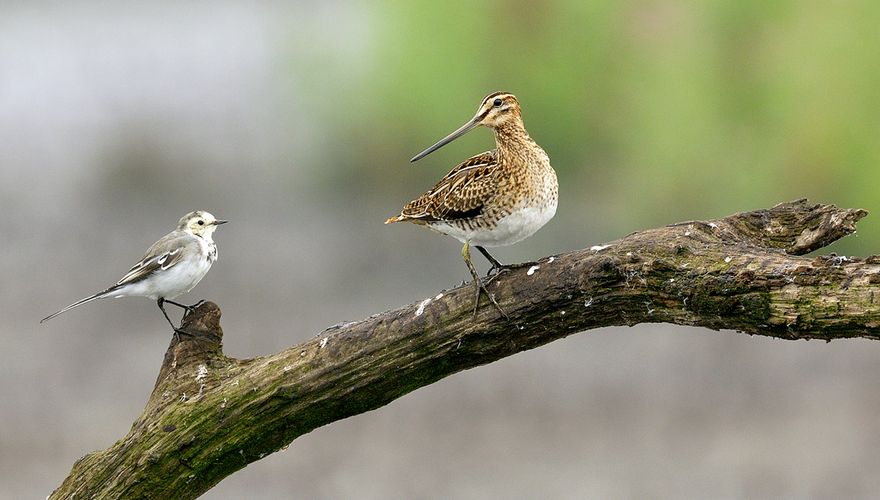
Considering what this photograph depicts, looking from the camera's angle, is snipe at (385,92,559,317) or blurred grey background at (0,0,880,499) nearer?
snipe at (385,92,559,317)

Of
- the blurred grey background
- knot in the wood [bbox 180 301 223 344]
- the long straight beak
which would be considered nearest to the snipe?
the long straight beak

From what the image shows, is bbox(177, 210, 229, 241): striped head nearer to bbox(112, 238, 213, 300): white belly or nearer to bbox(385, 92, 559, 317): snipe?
bbox(112, 238, 213, 300): white belly

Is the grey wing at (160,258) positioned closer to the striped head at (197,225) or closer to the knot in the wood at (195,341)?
the striped head at (197,225)

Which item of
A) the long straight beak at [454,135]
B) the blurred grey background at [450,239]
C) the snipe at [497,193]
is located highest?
the blurred grey background at [450,239]

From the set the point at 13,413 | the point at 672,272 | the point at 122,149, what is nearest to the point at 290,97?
the point at 122,149

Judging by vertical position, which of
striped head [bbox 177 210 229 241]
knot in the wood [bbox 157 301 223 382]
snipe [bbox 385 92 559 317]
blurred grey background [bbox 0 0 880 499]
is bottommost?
knot in the wood [bbox 157 301 223 382]

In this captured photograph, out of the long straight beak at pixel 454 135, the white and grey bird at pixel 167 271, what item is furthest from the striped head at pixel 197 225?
the long straight beak at pixel 454 135
